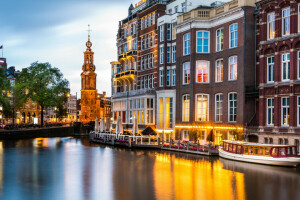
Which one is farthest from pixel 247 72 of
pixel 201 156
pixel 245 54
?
pixel 201 156

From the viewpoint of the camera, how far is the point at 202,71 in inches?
2041

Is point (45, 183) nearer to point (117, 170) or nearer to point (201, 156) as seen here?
point (117, 170)

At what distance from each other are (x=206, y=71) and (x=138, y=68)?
68.1 feet

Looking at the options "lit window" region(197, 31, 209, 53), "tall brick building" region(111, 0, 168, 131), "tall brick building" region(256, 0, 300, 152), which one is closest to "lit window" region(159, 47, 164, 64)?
"tall brick building" region(111, 0, 168, 131)

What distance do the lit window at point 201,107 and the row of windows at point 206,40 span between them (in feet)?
18.6

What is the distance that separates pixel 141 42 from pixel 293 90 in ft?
116

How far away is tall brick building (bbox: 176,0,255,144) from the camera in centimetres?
4534

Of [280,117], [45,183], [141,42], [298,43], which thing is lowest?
[45,183]

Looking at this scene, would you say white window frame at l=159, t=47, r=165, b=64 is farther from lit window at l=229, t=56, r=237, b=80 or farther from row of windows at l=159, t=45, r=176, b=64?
lit window at l=229, t=56, r=237, b=80

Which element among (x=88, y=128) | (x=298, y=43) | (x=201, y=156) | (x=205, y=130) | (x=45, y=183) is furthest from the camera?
(x=88, y=128)

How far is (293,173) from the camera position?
30656 mm

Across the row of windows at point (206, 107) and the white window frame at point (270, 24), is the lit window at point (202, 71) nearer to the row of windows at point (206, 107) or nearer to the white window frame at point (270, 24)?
the row of windows at point (206, 107)

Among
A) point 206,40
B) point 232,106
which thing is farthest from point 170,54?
point 232,106

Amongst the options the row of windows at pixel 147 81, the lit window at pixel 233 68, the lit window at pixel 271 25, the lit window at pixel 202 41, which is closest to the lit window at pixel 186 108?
the lit window at pixel 202 41
